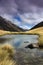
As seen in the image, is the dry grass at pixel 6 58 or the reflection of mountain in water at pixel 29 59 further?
Answer: the reflection of mountain in water at pixel 29 59

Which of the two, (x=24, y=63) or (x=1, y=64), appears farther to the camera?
(x=24, y=63)

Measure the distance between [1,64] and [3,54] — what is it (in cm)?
399

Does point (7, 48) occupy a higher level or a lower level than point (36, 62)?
higher

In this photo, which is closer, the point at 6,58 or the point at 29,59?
the point at 6,58

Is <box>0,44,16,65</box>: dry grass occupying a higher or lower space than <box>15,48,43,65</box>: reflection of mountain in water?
higher

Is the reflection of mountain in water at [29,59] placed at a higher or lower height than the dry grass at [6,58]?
lower

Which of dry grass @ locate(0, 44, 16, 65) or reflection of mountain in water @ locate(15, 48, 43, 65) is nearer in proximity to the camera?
dry grass @ locate(0, 44, 16, 65)

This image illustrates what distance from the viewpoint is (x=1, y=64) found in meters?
13.5

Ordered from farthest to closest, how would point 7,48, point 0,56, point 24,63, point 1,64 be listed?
1. point 7,48
2. point 24,63
3. point 0,56
4. point 1,64

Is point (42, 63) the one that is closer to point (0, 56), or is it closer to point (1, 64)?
point (0, 56)

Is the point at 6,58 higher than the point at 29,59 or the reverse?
higher

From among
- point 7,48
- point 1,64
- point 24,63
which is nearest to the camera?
point 1,64

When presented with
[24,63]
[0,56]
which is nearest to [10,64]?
[0,56]

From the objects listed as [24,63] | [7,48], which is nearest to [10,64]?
[24,63]
